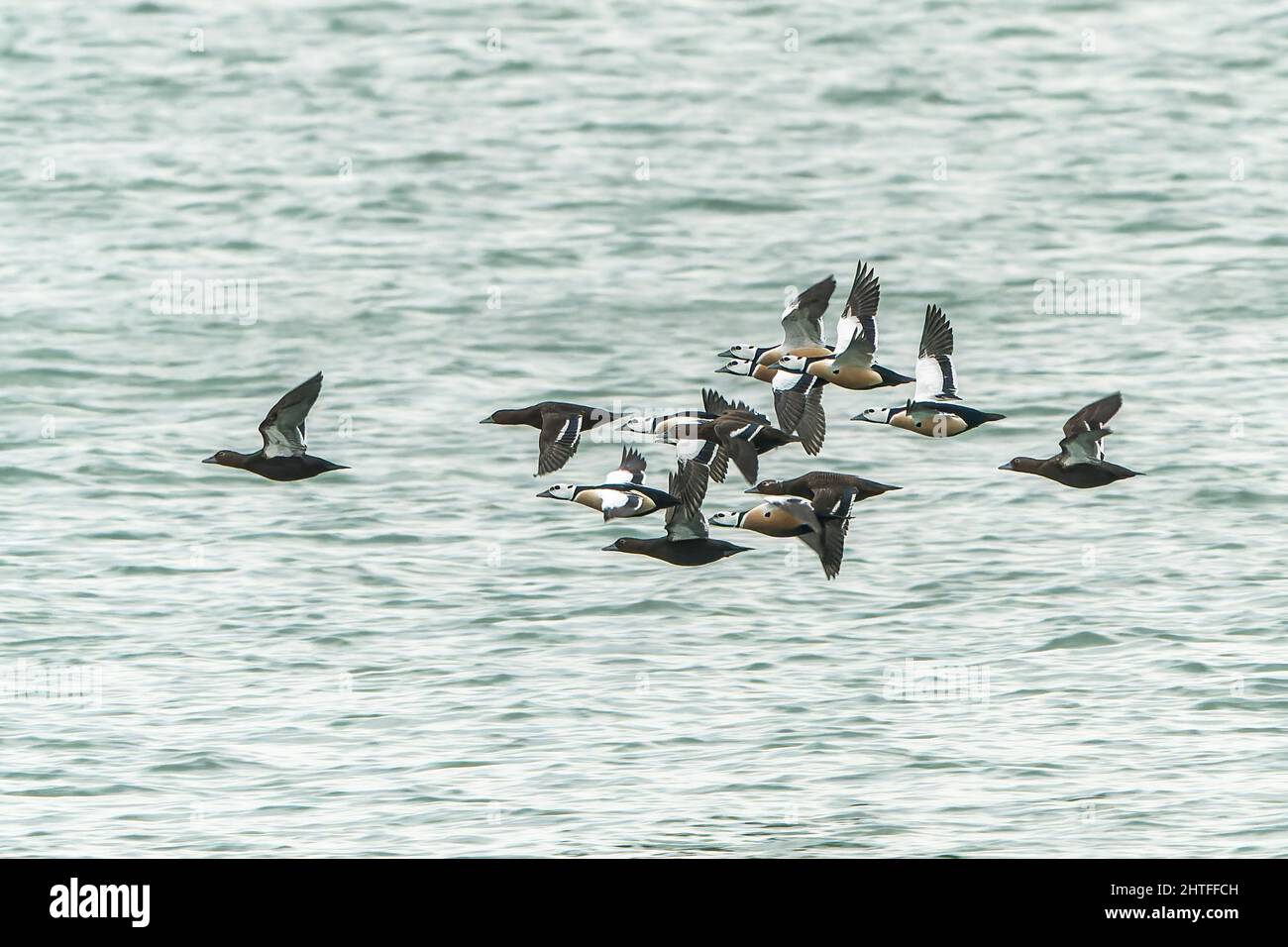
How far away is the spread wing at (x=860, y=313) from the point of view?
22203mm

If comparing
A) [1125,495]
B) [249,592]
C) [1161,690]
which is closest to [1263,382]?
[1125,495]

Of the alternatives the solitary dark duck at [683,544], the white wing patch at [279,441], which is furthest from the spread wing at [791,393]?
the white wing patch at [279,441]

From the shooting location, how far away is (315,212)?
179ft

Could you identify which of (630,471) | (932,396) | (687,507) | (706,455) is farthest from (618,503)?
(932,396)

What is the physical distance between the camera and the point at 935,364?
2323 cm

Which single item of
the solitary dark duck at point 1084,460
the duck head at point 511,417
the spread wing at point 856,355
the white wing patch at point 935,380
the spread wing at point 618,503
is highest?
the spread wing at point 856,355

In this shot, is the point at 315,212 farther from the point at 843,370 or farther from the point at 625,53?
the point at 843,370

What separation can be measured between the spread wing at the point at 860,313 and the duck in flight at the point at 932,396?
23.5 inches

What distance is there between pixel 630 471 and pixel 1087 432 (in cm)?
503

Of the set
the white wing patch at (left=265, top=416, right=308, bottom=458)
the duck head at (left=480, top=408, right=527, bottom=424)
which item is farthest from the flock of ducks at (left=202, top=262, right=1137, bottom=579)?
the duck head at (left=480, top=408, right=527, bottom=424)

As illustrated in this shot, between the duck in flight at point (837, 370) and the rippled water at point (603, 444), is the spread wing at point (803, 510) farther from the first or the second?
the rippled water at point (603, 444)

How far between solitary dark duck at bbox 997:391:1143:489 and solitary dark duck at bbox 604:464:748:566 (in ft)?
9.90

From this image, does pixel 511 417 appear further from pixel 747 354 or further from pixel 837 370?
pixel 837 370

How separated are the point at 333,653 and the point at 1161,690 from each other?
10852 millimetres
